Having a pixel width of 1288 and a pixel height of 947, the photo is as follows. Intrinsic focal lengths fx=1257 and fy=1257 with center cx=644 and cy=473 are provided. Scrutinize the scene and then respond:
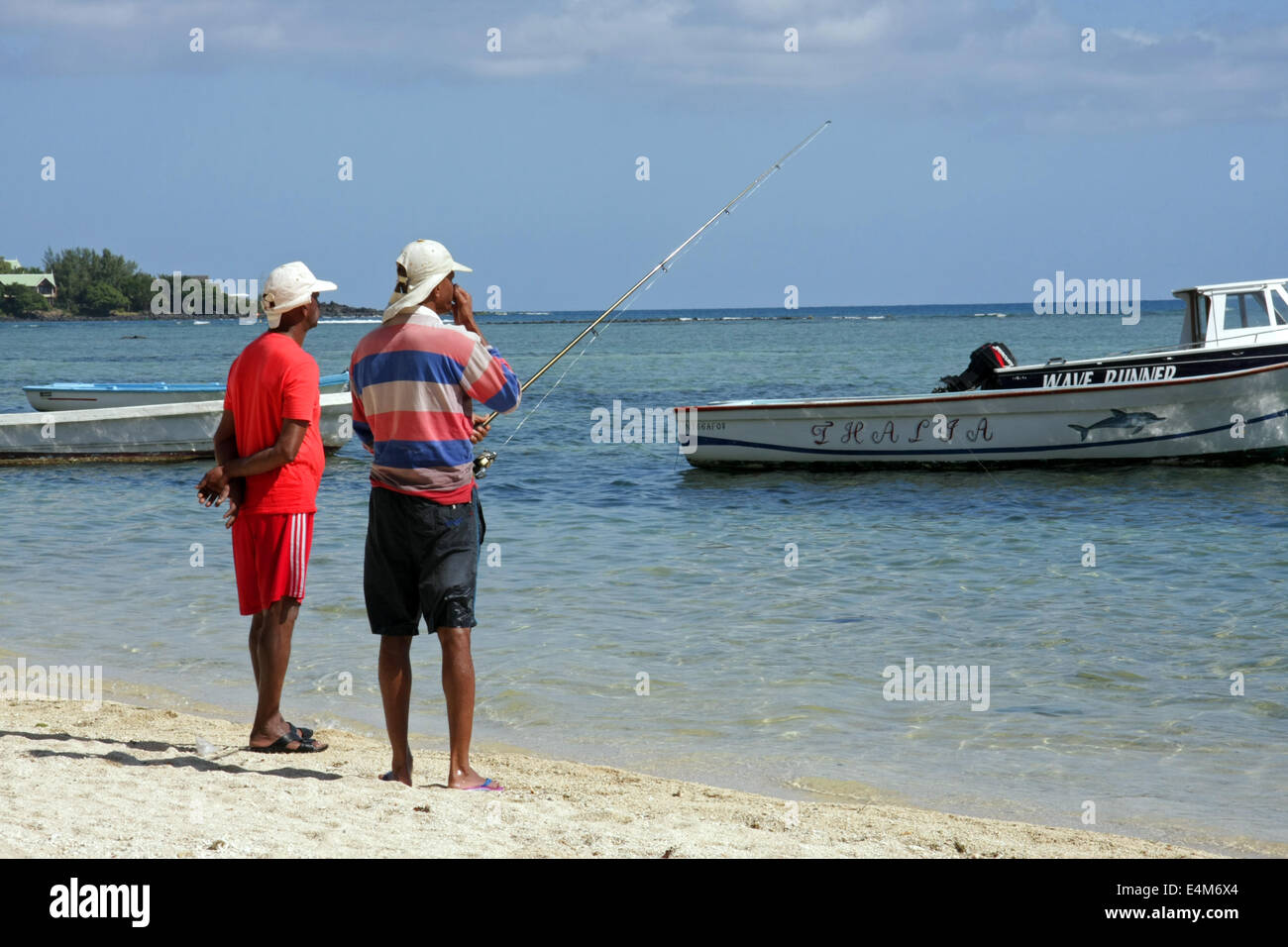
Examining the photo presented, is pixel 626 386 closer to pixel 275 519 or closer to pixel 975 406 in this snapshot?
pixel 975 406

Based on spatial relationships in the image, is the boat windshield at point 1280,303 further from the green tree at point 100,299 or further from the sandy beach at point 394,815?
the green tree at point 100,299

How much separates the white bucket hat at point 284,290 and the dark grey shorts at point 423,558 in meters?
0.92

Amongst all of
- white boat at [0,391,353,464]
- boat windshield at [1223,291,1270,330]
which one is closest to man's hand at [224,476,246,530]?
white boat at [0,391,353,464]

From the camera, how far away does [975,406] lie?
1548 centimetres

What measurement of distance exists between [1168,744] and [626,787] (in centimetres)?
259

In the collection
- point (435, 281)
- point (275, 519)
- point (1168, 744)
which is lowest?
point (1168, 744)

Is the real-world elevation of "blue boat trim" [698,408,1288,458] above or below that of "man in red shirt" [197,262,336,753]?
below

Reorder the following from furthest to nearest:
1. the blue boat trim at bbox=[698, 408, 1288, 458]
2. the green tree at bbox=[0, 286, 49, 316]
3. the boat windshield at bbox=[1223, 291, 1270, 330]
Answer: the green tree at bbox=[0, 286, 49, 316] < the boat windshield at bbox=[1223, 291, 1270, 330] < the blue boat trim at bbox=[698, 408, 1288, 458]

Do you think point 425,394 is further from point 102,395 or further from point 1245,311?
point 102,395

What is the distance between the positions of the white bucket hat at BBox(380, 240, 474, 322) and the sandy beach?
1694mm

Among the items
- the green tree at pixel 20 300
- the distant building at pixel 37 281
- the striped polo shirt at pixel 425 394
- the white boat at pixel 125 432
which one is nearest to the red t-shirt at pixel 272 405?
the striped polo shirt at pixel 425 394

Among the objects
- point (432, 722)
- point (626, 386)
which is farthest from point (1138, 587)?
point (626, 386)

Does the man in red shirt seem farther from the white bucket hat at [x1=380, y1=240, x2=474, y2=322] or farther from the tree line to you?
the tree line

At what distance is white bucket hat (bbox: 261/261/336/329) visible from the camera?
4.73 m
